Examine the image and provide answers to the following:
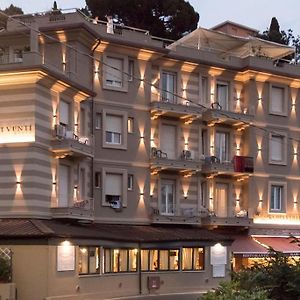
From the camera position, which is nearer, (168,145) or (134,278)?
(134,278)

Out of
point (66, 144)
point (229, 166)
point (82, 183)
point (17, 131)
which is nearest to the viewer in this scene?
point (17, 131)

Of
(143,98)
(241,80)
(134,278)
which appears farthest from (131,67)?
(134,278)

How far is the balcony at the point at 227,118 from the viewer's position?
47.5 metres

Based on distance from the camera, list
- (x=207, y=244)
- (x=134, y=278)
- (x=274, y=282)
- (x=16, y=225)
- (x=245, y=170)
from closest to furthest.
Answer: (x=274, y=282) < (x=16, y=225) < (x=134, y=278) < (x=207, y=244) < (x=245, y=170)

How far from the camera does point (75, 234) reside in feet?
117

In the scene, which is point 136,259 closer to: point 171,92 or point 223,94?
A: point 171,92

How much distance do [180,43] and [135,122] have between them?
7.97m

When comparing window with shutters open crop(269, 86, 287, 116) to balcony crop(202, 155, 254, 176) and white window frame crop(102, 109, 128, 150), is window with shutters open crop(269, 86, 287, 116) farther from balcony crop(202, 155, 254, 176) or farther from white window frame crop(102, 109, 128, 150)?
white window frame crop(102, 109, 128, 150)

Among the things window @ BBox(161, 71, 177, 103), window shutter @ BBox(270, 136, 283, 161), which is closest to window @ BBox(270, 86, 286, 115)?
window shutter @ BBox(270, 136, 283, 161)

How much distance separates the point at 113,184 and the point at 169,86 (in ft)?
24.5

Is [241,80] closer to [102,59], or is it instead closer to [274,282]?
[102,59]

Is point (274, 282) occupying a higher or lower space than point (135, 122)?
lower

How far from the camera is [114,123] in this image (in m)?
44.1

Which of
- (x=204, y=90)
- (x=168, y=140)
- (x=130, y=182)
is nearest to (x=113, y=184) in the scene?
(x=130, y=182)
